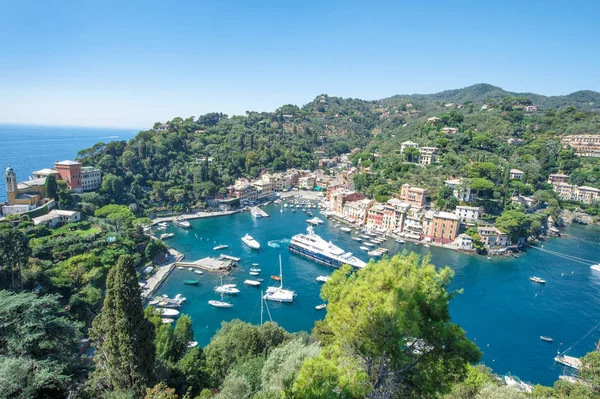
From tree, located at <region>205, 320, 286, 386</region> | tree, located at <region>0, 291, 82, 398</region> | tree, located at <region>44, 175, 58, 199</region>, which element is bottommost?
tree, located at <region>205, 320, 286, 386</region>

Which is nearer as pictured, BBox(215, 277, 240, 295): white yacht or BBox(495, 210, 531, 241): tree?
BBox(215, 277, 240, 295): white yacht

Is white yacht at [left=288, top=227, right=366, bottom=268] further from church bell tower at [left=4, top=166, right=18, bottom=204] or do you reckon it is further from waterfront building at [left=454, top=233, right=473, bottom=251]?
church bell tower at [left=4, top=166, right=18, bottom=204]

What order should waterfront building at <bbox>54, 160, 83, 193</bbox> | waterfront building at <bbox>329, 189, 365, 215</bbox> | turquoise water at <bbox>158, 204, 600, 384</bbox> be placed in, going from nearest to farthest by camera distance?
turquoise water at <bbox>158, 204, 600, 384</bbox> < waterfront building at <bbox>54, 160, 83, 193</bbox> < waterfront building at <bbox>329, 189, 365, 215</bbox>

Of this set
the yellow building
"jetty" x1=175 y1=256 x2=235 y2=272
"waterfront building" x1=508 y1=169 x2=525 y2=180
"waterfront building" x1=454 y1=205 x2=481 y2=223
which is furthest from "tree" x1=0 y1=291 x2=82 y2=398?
"waterfront building" x1=508 y1=169 x2=525 y2=180

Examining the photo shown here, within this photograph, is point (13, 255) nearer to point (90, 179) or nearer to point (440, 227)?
point (90, 179)

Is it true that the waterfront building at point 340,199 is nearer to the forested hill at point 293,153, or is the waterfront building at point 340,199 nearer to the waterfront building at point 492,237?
the forested hill at point 293,153

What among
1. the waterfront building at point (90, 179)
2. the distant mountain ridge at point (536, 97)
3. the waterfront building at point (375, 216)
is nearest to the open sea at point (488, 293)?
the waterfront building at point (375, 216)

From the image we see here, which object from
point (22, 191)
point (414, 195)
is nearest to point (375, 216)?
point (414, 195)
